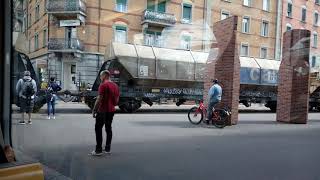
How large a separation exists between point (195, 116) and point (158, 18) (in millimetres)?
6348

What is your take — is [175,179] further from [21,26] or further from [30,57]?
[30,57]

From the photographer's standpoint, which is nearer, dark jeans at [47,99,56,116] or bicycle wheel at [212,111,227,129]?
bicycle wheel at [212,111,227,129]

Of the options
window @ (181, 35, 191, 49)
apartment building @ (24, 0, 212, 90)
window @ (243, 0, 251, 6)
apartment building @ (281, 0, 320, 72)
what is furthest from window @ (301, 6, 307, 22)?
window @ (181, 35, 191, 49)

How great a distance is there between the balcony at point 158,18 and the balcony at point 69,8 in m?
0.85

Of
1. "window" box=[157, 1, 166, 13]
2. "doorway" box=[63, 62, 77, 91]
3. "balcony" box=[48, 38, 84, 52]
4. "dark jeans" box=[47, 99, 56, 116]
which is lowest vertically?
"dark jeans" box=[47, 99, 56, 116]

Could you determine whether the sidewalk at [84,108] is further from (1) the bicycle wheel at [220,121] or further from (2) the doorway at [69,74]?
(2) the doorway at [69,74]

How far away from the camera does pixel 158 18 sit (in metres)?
6.04

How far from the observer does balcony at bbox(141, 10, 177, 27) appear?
18.3ft

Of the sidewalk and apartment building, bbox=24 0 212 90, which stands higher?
apartment building, bbox=24 0 212 90

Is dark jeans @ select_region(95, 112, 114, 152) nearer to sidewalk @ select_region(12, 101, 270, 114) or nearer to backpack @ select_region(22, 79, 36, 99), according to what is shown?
backpack @ select_region(22, 79, 36, 99)

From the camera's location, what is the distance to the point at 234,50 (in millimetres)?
11508

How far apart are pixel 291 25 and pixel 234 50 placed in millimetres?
5676

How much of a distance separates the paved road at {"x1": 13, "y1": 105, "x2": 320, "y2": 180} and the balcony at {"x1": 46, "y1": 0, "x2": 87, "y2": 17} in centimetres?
207

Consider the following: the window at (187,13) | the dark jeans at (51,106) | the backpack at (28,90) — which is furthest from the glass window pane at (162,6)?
the dark jeans at (51,106)
